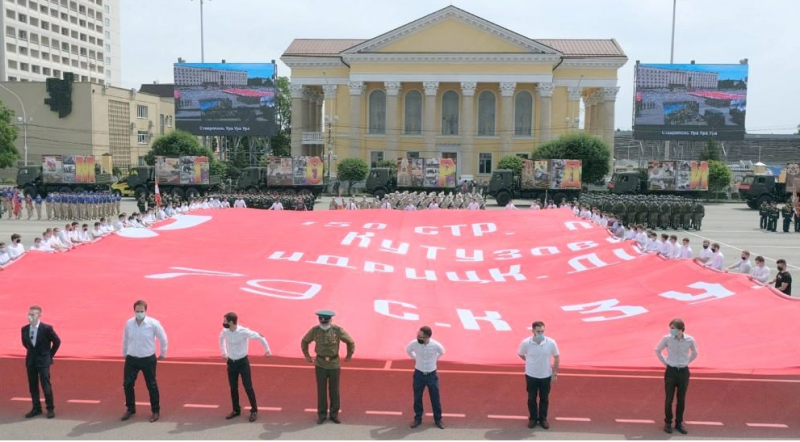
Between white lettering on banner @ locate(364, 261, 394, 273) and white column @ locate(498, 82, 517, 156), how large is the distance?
53.6 meters

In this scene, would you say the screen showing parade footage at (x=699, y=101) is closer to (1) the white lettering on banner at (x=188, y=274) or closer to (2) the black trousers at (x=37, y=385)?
(1) the white lettering on banner at (x=188, y=274)

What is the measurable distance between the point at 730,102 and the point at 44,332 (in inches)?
2735

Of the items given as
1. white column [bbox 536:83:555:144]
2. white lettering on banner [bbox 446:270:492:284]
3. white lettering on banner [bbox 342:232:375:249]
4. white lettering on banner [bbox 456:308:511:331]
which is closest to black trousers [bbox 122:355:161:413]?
white lettering on banner [bbox 456:308:511:331]

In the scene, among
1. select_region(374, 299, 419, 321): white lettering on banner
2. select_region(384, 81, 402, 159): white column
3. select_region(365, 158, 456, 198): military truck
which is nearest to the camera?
select_region(374, 299, 419, 321): white lettering on banner

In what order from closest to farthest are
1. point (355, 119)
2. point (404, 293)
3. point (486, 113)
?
point (404, 293), point (355, 119), point (486, 113)

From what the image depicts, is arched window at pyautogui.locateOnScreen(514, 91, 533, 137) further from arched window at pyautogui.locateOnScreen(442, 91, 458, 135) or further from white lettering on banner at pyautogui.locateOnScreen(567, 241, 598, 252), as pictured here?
white lettering on banner at pyautogui.locateOnScreen(567, 241, 598, 252)

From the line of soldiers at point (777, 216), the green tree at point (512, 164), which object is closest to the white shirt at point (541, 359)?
the line of soldiers at point (777, 216)

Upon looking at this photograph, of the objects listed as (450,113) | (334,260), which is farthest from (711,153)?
(334,260)

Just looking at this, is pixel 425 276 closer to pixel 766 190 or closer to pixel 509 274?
pixel 509 274

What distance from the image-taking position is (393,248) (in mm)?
19469

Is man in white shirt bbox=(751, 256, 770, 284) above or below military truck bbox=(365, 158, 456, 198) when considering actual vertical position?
below

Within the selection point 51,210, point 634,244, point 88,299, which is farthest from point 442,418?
point 51,210

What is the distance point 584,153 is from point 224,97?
35128mm

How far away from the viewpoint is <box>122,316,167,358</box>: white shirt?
28.5 ft
